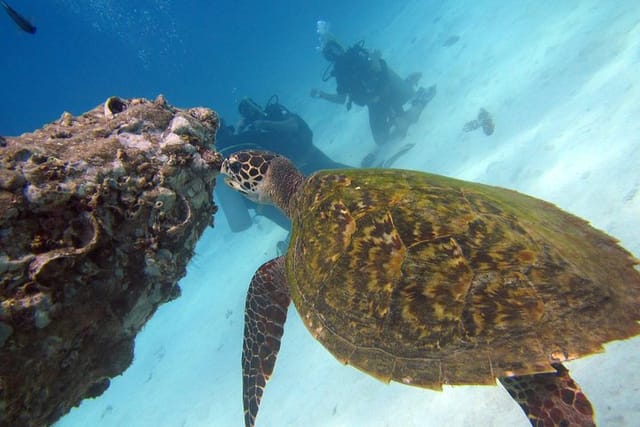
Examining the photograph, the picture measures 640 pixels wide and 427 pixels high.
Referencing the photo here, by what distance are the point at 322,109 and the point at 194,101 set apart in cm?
4537

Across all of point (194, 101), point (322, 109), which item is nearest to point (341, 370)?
point (322, 109)

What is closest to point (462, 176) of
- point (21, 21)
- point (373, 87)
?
point (373, 87)

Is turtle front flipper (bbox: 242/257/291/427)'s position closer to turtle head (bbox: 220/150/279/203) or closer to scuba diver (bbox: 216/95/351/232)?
turtle head (bbox: 220/150/279/203)

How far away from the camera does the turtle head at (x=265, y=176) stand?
393 centimetres

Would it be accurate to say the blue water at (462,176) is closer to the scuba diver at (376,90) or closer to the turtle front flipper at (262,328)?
the scuba diver at (376,90)

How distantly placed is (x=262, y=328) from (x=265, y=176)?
187 centimetres

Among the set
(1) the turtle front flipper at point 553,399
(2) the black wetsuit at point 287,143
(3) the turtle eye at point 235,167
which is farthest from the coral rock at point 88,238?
(2) the black wetsuit at point 287,143

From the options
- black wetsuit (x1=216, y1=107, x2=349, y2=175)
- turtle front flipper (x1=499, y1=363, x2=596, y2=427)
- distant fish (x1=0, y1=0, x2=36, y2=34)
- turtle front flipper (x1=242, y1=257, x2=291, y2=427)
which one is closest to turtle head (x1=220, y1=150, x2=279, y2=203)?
turtle front flipper (x1=242, y1=257, x2=291, y2=427)

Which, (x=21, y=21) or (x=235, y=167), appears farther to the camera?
(x=21, y=21)

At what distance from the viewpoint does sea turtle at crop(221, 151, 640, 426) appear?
1.86m

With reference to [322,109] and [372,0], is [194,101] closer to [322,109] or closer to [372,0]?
[372,0]

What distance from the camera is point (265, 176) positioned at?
4078 millimetres

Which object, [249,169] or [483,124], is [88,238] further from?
[483,124]

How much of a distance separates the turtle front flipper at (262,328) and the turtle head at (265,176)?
875 millimetres
